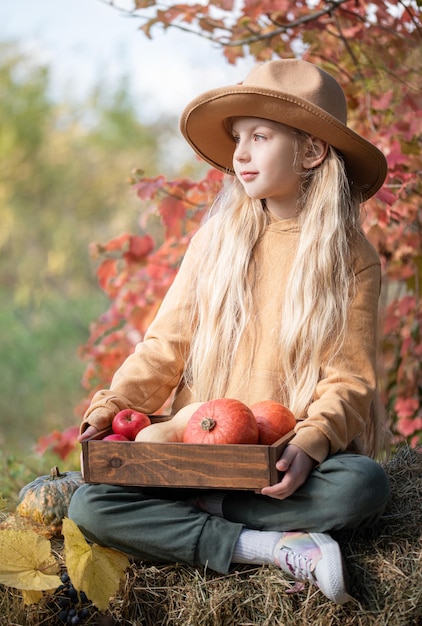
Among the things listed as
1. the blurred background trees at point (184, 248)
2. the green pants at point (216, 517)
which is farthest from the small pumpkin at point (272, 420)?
the blurred background trees at point (184, 248)

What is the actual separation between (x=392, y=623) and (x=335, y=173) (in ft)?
4.66

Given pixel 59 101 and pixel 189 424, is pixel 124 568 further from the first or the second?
pixel 59 101

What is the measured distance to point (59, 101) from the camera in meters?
21.1

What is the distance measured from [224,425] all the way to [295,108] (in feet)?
3.47

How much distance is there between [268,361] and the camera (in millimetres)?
2754

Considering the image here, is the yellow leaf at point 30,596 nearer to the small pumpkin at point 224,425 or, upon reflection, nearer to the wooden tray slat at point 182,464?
the wooden tray slat at point 182,464

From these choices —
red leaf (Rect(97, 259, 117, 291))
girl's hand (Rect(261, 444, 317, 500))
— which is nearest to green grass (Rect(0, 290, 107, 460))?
red leaf (Rect(97, 259, 117, 291))

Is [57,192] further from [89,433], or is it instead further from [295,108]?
[89,433]

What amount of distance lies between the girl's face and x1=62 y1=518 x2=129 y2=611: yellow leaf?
1.23 meters

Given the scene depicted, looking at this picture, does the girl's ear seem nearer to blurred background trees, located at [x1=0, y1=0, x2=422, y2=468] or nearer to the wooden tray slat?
blurred background trees, located at [x1=0, y1=0, x2=422, y2=468]

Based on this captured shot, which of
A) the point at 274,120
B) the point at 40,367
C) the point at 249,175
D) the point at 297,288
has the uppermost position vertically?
the point at 274,120

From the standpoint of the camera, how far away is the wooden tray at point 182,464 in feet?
7.32

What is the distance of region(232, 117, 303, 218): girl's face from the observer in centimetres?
274

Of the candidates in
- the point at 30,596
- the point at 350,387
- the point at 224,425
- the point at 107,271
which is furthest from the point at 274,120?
the point at 107,271
